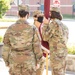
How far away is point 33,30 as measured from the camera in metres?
5.16

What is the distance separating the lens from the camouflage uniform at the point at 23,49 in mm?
5133

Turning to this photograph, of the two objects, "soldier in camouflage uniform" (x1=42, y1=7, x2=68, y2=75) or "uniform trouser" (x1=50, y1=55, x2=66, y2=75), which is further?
"uniform trouser" (x1=50, y1=55, x2=66, y2=75)

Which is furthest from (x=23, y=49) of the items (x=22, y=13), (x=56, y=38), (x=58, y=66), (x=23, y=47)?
(x=58, y=66)

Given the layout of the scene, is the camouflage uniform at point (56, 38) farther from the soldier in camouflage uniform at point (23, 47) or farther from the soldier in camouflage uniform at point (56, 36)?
the soldier in camouflage uniform at point (23, 47)

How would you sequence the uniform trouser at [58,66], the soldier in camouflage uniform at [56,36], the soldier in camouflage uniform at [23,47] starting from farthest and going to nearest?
the uniform trouser at [58,66] < the soldier in camouflage uniform at [56,36] < the soldier in camouflage uniform at [23,47]

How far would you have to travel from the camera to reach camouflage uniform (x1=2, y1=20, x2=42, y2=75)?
5133mm

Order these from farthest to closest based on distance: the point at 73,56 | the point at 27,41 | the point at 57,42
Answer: the point at 73,56 < the point at 57,42 < the point at 27,41

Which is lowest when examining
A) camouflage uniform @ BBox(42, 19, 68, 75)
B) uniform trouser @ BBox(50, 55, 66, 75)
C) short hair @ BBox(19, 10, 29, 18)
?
uniform trouser @ BBox(50, 55, 66, 75)

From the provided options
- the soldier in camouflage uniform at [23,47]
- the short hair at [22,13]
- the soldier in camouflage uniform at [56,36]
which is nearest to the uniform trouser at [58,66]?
the soldier in camouflage uniform at [56,36]

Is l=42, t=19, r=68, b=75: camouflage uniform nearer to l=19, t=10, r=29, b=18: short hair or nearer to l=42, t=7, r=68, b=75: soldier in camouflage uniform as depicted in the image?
l=42, t=7, r=68, b=75: soldier in camouflage uniform

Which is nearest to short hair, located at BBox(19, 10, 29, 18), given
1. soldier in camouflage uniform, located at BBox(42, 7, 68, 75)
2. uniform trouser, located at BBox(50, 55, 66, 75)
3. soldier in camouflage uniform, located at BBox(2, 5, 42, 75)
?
soldier in camouflage uniform, located at BBox(2, 5, 42, 75)

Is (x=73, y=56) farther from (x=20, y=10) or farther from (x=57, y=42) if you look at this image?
(x=20, y=10)

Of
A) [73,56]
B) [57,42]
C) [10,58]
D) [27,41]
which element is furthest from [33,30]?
[73,56]

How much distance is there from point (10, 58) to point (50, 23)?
3.77ft
